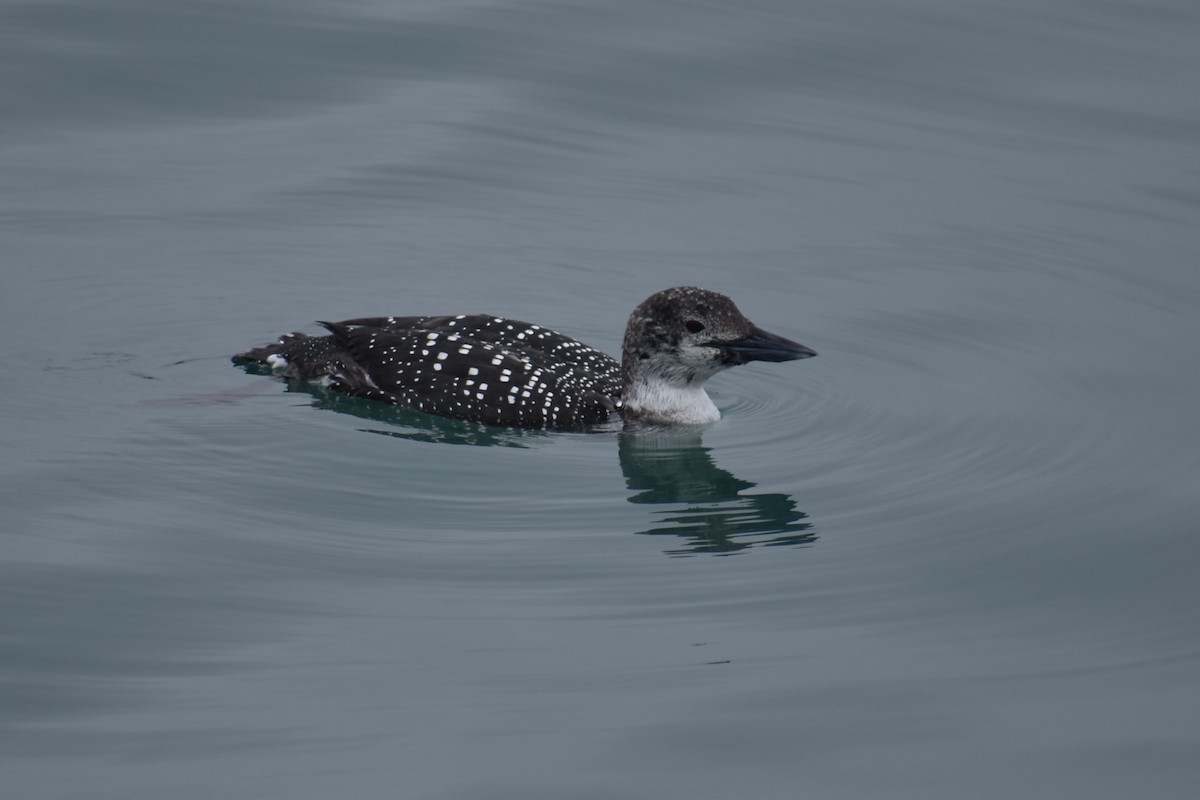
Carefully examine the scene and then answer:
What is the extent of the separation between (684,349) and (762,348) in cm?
38

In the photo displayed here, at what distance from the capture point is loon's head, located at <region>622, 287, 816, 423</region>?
307 inches

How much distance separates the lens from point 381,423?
25.3 feet

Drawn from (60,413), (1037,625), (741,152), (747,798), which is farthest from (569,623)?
(741,152)

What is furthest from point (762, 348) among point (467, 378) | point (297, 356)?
point (297, 356)

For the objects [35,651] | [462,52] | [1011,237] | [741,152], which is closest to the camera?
[35,651]

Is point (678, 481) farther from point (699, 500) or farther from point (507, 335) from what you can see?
point (507, 335)

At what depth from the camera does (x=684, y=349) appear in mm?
7914

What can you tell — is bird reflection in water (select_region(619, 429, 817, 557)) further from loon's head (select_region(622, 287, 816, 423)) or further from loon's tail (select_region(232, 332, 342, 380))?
loon's tail (select_region(232, 332, 342, 380))

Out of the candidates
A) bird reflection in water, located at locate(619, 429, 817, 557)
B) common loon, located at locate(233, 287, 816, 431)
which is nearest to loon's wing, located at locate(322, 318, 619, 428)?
common loon, located at locate(233, 287, 816, 431)

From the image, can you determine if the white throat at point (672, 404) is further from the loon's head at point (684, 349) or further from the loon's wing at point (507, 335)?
the loon's wing at point (507, 335)

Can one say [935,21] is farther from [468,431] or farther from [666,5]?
[468,431]

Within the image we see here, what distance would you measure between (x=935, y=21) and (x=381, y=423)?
23.8 feet

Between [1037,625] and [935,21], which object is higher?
[935,21]

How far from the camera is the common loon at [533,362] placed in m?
7.77
